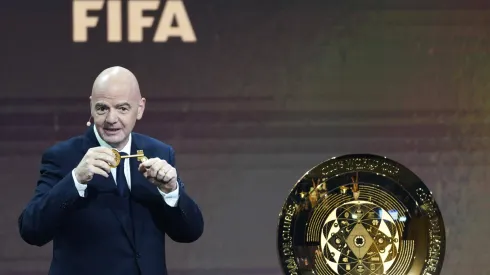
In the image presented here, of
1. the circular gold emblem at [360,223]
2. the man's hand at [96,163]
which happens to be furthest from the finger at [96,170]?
the circular gold emblem at [360,223]

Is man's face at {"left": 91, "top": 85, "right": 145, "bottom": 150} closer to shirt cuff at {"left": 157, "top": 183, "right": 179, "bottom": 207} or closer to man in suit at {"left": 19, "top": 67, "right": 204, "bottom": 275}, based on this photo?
man in suit at {"left": 19, "top": 67, "right": 204, "bottom": 275}

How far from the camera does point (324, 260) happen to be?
A: 1715 mm

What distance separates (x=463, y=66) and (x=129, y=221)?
4.69ft

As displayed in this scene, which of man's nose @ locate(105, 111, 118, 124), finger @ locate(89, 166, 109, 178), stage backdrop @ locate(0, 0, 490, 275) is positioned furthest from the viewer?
stage backdrop @ locate(0, 0, 490, 275)

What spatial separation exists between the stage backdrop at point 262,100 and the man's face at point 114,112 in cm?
90

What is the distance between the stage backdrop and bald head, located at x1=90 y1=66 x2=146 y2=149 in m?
0.90

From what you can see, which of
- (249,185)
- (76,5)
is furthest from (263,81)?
(76,5)

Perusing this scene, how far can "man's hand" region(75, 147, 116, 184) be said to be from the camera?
1514 mm

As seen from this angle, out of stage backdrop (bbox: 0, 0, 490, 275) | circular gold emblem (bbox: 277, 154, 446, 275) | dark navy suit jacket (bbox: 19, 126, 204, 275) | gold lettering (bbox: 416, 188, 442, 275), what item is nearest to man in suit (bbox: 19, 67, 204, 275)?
dark navy suit jacket (bbox: 19, 126, 204, 275)

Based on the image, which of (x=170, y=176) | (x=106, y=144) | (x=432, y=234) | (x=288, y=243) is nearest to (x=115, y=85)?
(x=106, y=144)

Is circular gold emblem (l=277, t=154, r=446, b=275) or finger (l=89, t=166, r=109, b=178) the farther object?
circular gold emblem (l=277, t=154, r=446, b=275)

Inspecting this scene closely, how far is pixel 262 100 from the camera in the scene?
259 cm

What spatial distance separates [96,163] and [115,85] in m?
0.22

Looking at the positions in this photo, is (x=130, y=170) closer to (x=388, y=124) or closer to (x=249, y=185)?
(x=249, y=185)
